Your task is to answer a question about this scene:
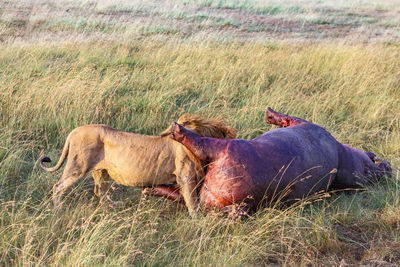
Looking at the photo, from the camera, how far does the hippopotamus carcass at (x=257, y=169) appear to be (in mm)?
3461

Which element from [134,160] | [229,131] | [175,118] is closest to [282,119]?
[229,131]

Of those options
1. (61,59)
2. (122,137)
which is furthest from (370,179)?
(61,59)

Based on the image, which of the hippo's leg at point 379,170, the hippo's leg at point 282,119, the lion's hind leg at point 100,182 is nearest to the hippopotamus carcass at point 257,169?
the hippo's leg at point 282,119

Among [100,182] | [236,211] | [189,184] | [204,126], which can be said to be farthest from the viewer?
[100,182]

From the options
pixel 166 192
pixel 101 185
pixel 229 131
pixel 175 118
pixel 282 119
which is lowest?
pixel 175 118

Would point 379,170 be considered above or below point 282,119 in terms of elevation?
below

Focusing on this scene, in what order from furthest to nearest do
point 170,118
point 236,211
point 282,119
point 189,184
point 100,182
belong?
point 170,118 → point 282,119 → point 100,182 → point 189,184 → point 236,211

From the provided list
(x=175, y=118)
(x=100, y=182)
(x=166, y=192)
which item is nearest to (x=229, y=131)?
(x=166, y=192)

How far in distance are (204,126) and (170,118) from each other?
80.7 inches

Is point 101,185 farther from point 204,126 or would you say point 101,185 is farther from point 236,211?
point 236,211

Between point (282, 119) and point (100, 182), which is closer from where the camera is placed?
point (100, 182)

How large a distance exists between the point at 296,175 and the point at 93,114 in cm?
270

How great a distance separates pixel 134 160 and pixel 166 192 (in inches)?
12.8

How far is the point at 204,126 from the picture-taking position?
12.3 feet
